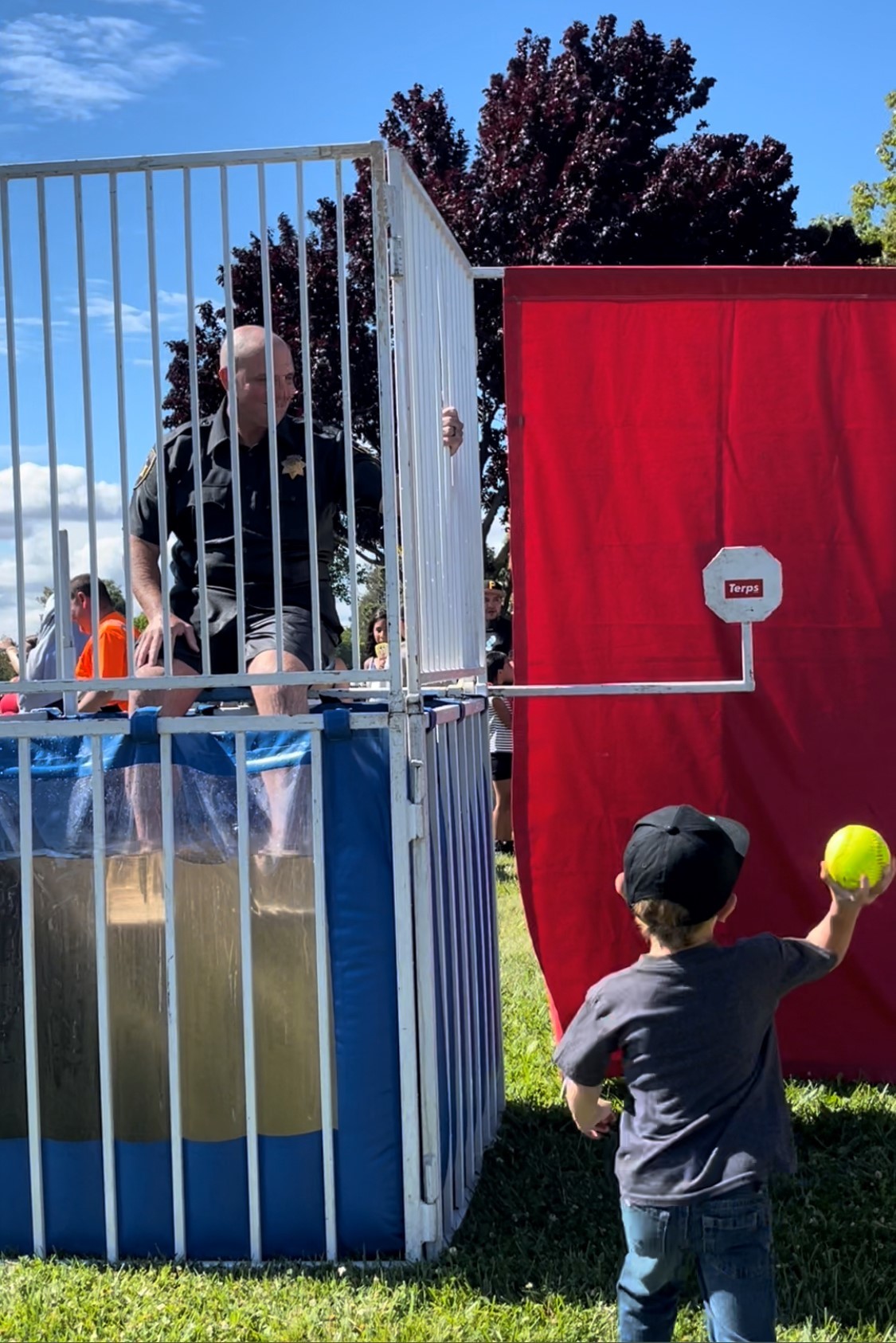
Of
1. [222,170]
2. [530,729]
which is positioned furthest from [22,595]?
[530,729]

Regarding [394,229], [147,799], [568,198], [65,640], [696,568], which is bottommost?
[147,799]

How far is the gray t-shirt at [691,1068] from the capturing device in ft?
8.83

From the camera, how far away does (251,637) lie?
406 centimetres

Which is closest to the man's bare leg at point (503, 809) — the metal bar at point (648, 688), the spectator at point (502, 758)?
the spectator at point (502, 758)

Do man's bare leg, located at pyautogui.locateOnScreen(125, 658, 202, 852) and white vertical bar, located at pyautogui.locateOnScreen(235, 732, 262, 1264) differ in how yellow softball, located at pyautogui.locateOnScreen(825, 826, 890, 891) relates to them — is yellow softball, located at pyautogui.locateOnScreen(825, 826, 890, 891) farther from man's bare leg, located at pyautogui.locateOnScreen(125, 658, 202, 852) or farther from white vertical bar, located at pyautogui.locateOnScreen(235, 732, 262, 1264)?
man's bare leg, located at pyautogui.locateOnScreen(125, 658, 202, 852)

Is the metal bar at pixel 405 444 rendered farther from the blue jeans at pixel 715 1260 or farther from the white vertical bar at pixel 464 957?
the blue jeans at pixel 715 1260

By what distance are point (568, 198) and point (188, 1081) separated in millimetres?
14567

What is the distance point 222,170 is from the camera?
368cm

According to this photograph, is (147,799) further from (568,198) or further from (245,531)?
(568,198)

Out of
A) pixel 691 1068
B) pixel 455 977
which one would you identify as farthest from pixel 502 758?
pixel 691 1068

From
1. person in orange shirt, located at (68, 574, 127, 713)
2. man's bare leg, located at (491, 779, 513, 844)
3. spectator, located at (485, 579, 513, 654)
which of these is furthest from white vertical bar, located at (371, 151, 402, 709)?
man's bare leg, located at (491, 779, 513, 844)

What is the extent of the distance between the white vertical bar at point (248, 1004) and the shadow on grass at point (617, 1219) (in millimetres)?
506

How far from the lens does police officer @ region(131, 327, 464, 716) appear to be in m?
3.98

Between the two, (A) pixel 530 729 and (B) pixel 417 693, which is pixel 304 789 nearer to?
(B) pixel 417 693
